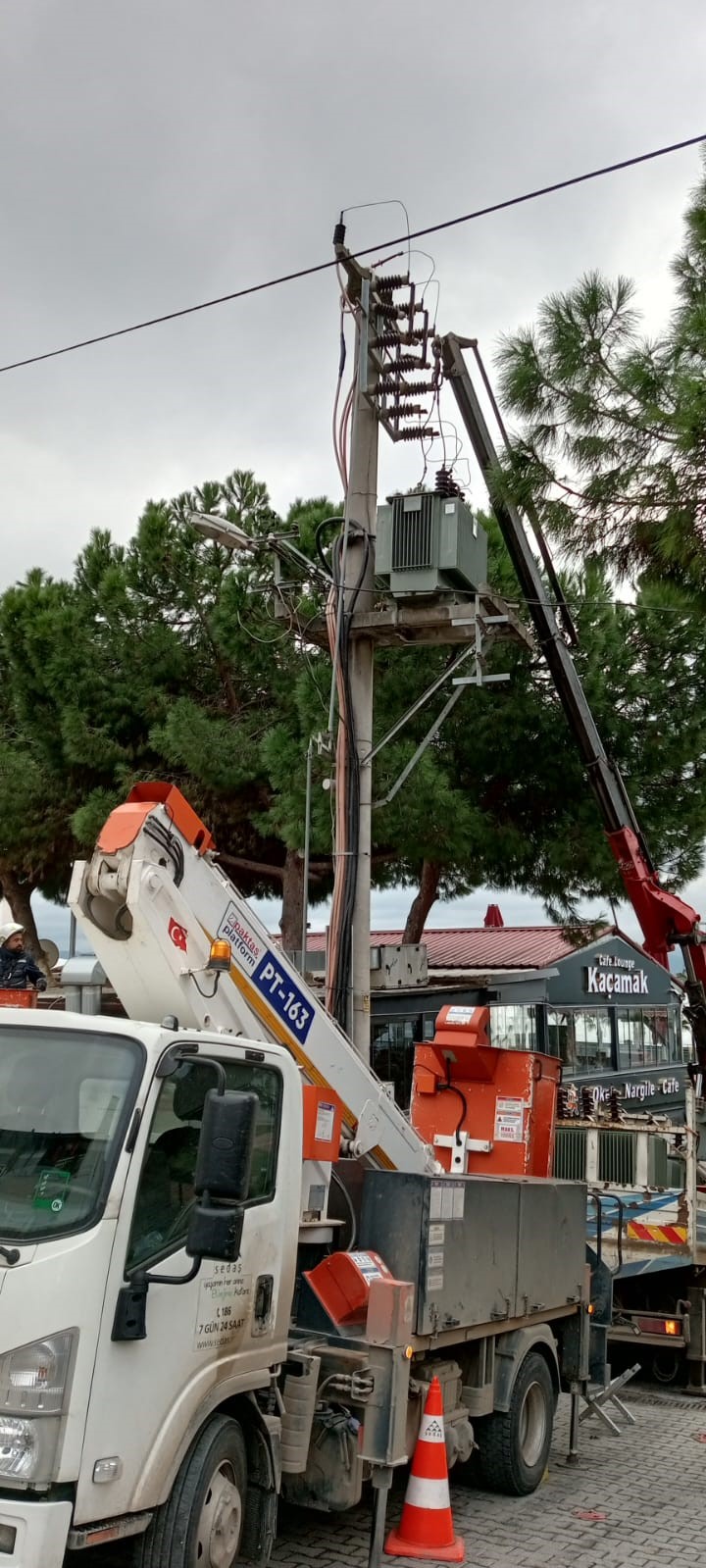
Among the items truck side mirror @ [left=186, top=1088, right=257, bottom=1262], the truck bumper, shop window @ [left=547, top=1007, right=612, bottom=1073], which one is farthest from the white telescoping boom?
shop window @ [left=547, top=1007, right=612, bottom=1073]

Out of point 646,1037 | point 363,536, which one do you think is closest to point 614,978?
point 646,1037

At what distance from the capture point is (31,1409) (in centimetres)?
406

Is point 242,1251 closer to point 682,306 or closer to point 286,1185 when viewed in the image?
point 286,1185

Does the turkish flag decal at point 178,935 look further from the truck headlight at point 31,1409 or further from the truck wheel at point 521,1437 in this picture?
the truck wheel at point 521,1437

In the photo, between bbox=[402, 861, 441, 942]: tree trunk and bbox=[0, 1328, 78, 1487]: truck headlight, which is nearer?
bbox=[0, 1328, 78, 1487]: truck headlight

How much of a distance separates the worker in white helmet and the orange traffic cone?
3.11 m

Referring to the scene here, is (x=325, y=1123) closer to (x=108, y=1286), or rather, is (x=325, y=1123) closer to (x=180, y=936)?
(x=180, y=936)

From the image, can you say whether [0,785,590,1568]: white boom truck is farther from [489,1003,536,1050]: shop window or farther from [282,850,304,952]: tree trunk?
[489,1003,536,1050]: shop window

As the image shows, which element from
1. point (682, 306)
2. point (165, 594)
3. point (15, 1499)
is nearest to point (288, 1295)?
point (15, 1499)

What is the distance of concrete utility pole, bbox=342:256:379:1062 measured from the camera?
10891 millimetres

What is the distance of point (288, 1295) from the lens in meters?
5.54

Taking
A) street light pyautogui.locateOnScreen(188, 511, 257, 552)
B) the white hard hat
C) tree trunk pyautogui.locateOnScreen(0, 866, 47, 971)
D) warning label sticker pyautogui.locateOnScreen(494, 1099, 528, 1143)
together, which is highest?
street light pyautogui.locateOnScreen(188, 511, 257, 552)

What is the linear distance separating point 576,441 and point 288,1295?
16.1ft

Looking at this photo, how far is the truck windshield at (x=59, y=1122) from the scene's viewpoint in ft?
14.4
